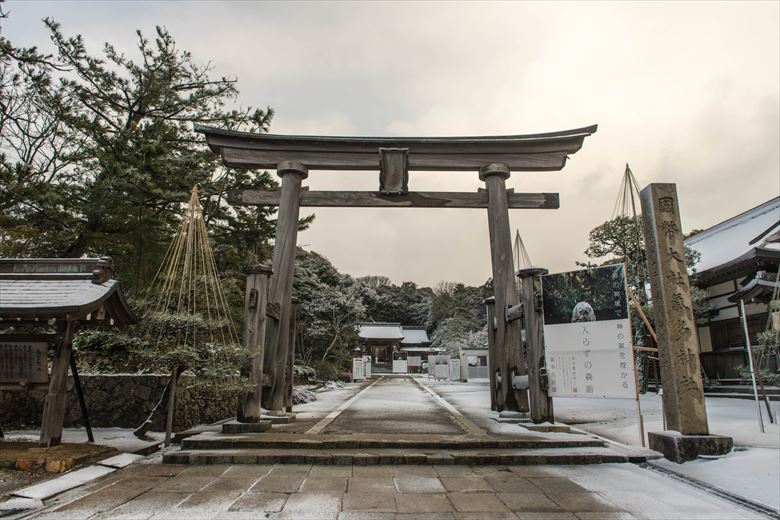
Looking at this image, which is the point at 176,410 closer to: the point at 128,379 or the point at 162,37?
the point at 128,379

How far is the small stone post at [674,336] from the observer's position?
15.9 feet

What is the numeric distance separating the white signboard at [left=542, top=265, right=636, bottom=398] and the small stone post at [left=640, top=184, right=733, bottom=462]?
417 mm

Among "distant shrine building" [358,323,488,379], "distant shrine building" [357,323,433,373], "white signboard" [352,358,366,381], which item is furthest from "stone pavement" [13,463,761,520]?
"distant shrine building" [357,323,433,373]

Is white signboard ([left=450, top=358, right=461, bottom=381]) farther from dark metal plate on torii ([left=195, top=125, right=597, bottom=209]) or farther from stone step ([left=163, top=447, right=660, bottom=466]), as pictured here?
stone step ([left=163, top=447, right=660, bottom=466])

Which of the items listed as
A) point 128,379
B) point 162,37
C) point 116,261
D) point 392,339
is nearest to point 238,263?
point 116,261

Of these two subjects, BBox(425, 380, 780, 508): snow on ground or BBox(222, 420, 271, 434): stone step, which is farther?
BBox(222, 420, 271, 434): stone step

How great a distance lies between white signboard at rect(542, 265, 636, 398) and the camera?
5.65 meters

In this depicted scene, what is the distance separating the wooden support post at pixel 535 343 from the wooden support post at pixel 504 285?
2.49 ft

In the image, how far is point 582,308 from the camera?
6.04 metres

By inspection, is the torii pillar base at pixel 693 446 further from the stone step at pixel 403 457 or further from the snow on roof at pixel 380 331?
the snow on roof at pixel 380 331

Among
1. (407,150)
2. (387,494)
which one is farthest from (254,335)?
(407,150)

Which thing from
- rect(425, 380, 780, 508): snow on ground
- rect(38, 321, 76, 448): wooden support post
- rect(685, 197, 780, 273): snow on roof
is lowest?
rect(425, 380, 780, 508): snow on ground

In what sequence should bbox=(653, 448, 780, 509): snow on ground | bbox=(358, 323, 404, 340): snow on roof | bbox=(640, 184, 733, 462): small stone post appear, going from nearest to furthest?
A: bbox=(653, 448, 780, 509): snow on ground, bbox=(640, 184, 733, 462): small stone post, bbox=(358, 323, 404, 340): snow on roof

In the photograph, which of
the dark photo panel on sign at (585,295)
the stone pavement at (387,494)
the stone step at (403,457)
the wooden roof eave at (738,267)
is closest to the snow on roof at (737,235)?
the wooden roof eave at (738,267)
